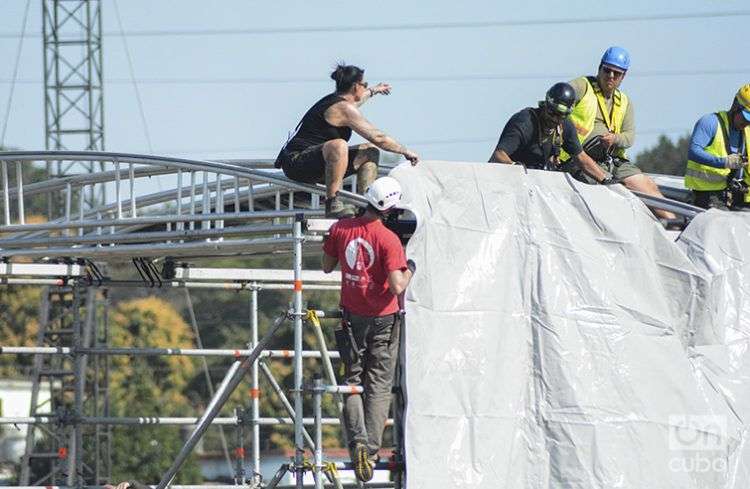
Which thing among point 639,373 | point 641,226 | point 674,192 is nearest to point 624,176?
point 674,192

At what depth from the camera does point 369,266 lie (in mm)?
9703

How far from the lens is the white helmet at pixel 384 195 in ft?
32.0

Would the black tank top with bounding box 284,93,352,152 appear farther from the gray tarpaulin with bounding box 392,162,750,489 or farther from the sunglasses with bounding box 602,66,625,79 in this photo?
the sunglasses with bounding box 602,66,625,79

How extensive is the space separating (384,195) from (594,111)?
3351 millimetres

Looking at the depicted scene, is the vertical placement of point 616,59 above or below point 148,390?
above

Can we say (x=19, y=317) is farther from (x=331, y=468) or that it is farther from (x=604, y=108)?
(x=331, y=468)

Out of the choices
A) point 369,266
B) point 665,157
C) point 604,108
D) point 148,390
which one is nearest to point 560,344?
point 369,266

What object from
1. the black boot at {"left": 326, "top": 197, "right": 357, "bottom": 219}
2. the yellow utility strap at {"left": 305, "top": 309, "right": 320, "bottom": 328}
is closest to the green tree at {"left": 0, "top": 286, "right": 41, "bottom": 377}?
the black boot at {"left": 326, "top": 197, "right": 357, "bottom": 219}

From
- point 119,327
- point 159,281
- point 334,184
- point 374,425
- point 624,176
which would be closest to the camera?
point 374,425

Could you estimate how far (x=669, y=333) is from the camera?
10.5m

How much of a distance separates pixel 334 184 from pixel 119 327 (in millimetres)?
30228

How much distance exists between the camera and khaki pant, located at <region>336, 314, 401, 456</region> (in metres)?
9.69

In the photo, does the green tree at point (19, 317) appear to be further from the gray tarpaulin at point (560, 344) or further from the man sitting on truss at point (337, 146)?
the gray tarpaulin at point (560, 344)

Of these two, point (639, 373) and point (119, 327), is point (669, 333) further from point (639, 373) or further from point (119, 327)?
point (119, 327)
